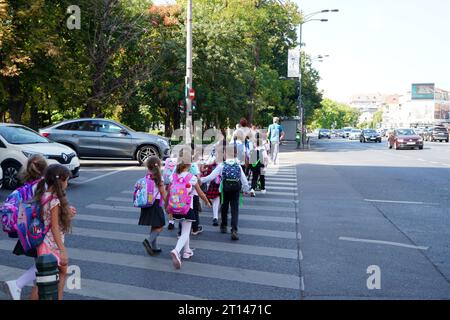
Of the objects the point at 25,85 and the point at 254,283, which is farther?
the point at 25,85

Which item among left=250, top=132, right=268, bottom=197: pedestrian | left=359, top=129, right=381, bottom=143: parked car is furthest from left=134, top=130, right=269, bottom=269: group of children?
left=359, top=129, right=381, bottom=143: parked car

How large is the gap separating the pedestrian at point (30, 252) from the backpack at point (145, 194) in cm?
163

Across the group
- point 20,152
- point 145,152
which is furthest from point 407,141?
point 20,152

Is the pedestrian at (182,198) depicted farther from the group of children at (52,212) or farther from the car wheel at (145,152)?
the car wheel at (145,152)

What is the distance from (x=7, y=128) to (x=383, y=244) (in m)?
10.3

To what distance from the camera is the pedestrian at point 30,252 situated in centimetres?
454

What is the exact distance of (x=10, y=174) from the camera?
12.6m

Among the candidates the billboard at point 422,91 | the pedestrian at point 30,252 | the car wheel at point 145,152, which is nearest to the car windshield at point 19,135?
the car wheel at point 145,152

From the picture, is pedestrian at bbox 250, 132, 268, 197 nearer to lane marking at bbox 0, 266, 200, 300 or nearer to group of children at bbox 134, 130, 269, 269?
group of children at bbox 134, 130, 269, 269

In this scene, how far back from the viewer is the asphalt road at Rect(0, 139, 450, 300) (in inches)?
205

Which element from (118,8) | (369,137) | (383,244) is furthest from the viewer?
(369,137)
